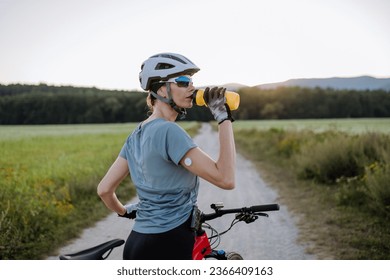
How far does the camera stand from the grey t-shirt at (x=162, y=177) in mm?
1831

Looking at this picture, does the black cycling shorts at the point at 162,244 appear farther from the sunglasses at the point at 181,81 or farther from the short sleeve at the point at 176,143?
the sunglasses at the point at 181,81

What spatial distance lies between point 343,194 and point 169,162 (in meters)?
5.99

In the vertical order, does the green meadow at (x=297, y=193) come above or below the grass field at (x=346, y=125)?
below

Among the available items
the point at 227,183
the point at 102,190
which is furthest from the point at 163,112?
the point at 102,190

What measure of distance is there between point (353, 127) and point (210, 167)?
986cm

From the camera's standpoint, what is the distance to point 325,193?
25.6 ft

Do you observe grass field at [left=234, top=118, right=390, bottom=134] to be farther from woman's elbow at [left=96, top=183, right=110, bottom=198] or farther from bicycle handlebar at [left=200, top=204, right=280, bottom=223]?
woman's elbow at [left=96, top=183, right=110, bottom=198]

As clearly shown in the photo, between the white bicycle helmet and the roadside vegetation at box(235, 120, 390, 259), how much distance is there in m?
3.40

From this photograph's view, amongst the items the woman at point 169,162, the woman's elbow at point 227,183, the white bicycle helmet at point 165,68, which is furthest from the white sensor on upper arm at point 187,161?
the white bicycle helmet at point 165,68

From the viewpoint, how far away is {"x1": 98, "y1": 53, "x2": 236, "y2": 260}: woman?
6.02ft

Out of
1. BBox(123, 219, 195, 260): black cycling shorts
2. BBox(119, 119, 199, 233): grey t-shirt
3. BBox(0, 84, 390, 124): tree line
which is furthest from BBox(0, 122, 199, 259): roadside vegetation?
BBox(119, 119, 199, 233): grey t-shirt

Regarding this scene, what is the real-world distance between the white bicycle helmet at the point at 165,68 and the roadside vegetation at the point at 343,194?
340 cm
